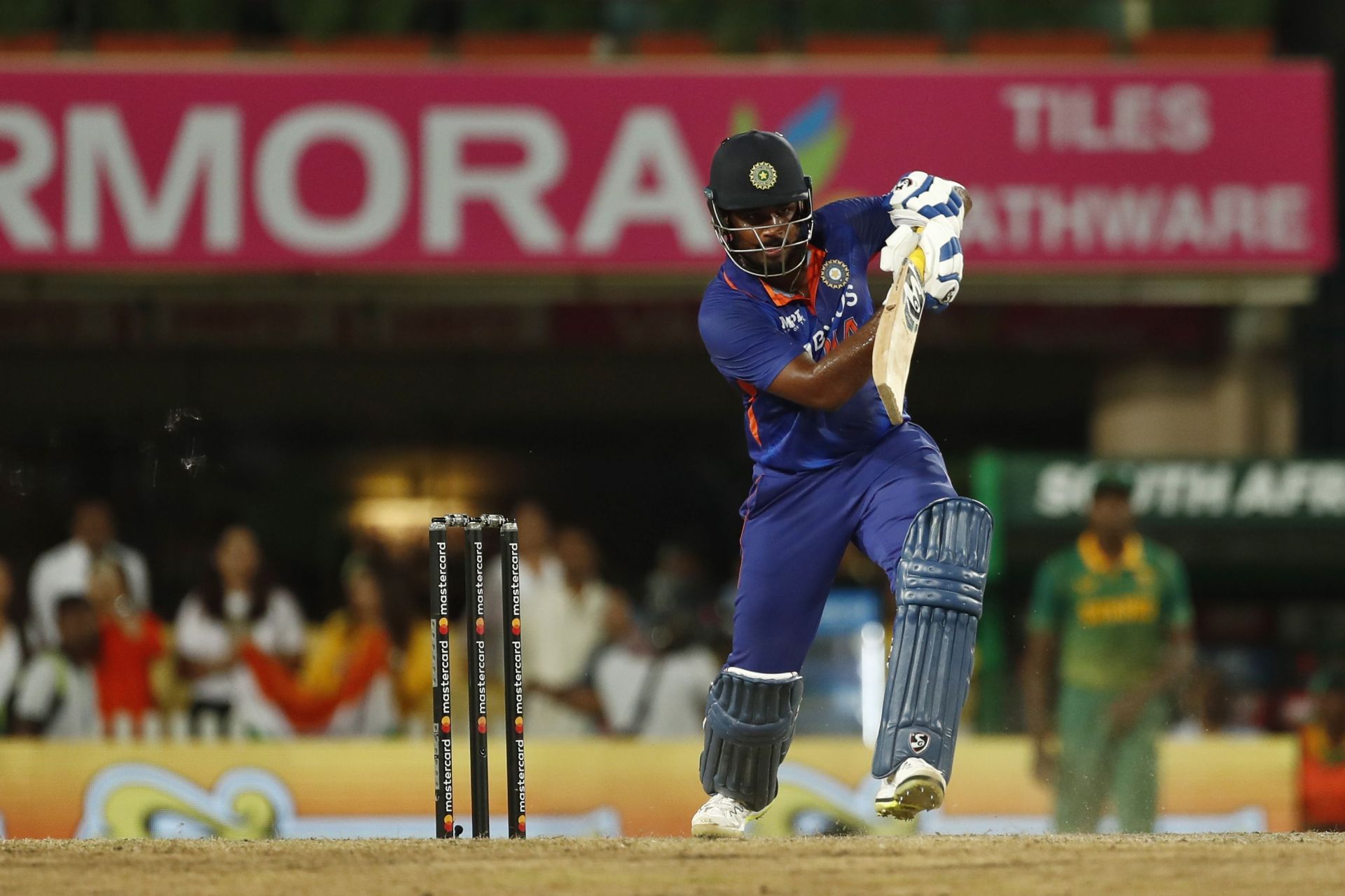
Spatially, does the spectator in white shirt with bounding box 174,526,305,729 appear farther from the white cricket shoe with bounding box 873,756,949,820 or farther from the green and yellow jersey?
the white cricket shoe with bounding box 873,756,949,820

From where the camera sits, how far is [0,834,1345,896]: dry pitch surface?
4281 millimetres

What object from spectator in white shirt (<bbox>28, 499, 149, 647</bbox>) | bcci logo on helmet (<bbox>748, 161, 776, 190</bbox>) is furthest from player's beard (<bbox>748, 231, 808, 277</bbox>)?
spectator in white shirt (<bbox>28, 499, 149, 647</bbox>)

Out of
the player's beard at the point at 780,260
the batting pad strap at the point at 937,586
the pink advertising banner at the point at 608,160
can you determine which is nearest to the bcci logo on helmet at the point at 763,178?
the player's beard at the point at 780,260

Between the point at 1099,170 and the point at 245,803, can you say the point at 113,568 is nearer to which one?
the point at 245,803

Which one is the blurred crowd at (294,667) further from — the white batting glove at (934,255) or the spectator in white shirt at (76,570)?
the white batting glove at (934,255)

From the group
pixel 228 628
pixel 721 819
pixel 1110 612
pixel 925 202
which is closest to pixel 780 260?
pixel 925 202

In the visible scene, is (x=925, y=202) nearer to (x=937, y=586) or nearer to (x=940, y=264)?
(x=940, y=264)

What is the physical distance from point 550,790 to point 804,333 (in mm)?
3708

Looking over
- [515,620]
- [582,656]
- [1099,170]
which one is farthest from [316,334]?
[515,620]

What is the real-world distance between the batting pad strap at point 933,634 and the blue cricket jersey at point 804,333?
1.30ft

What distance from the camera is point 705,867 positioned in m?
4.59

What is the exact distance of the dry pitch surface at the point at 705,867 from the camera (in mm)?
4281

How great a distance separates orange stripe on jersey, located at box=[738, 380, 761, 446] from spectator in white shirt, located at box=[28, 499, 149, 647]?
4605 millimetres

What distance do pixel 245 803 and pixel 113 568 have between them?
1420mm
